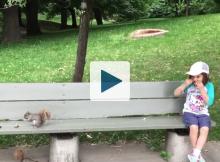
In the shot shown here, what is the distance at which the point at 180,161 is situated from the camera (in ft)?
20.0

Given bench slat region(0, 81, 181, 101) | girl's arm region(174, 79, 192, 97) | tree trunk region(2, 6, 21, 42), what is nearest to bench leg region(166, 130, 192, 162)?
girl's arm region(174, 79, 192, 97)

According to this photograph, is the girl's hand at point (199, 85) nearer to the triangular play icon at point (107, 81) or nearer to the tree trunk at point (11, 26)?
the triangular play icon at point (107, 81)

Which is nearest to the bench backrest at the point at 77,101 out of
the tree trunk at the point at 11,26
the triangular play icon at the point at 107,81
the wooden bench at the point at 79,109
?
the wooden bench at the point at 79,109

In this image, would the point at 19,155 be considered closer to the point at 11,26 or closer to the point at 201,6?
the point at 11,26

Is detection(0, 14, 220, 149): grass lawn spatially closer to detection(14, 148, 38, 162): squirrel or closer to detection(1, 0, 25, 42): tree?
detection(14, 148, 38, 162): squirrel

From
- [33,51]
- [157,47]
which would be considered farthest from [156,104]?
[33,51]

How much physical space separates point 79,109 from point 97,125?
0.59m

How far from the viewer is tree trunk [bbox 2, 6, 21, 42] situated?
68.1 ft

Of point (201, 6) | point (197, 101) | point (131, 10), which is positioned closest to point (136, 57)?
point (197, 101)

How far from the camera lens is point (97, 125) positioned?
584 centimetres

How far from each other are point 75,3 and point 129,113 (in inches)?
738

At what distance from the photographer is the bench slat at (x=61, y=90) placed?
242 inches

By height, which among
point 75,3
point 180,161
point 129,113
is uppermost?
point 75,3

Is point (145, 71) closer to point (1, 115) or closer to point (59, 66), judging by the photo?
point (59, 66)
